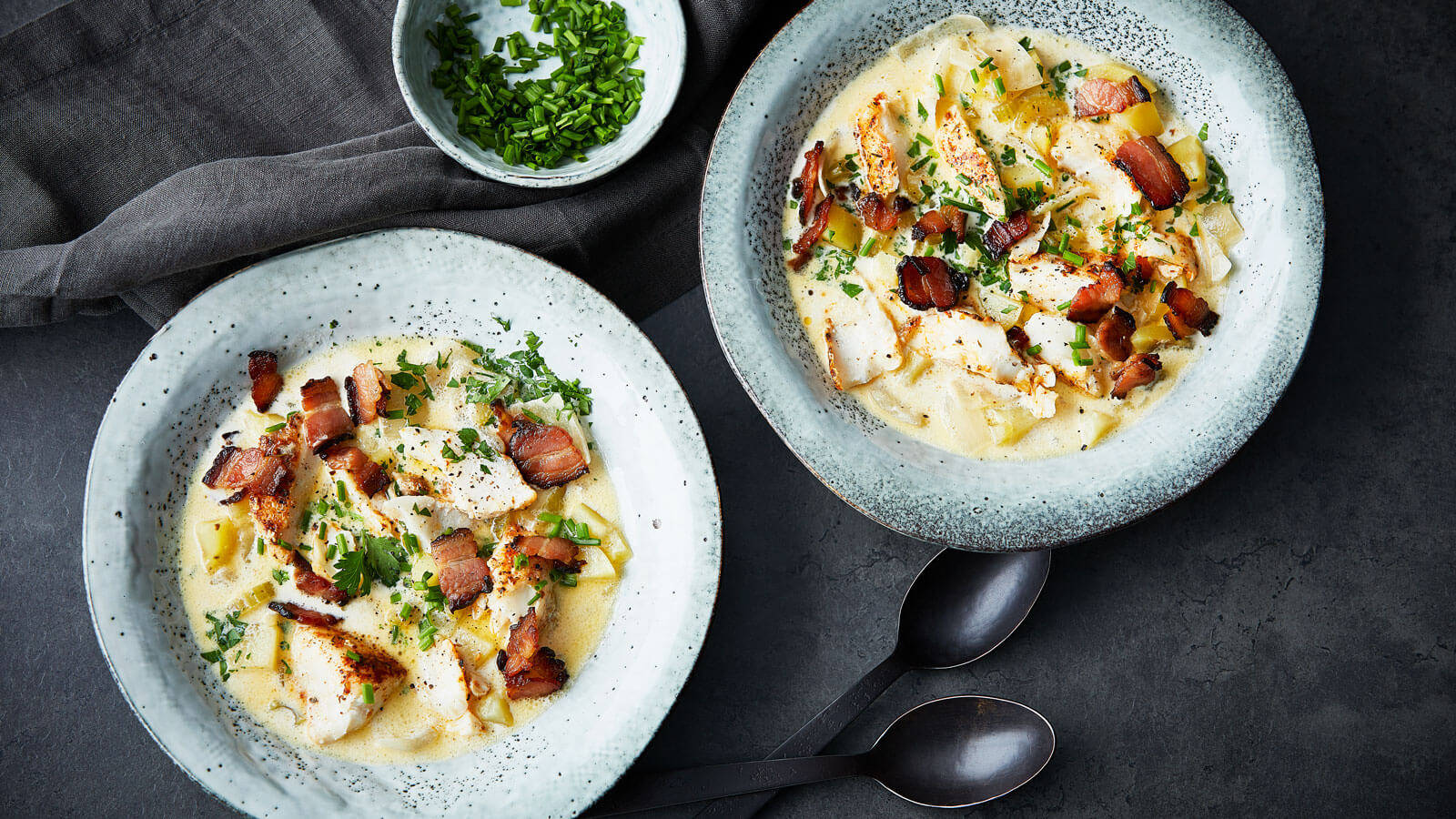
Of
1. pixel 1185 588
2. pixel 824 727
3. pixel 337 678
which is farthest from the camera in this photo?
pixel 1185 588

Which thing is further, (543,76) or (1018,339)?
(543,76)

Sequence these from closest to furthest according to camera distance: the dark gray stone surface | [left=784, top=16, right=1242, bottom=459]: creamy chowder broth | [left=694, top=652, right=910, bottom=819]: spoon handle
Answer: [left=784, top=16, right=1242, bottom=459]: creamy chowder broth → [left=694, top=652, right=910, bottom=819]: spoon handle → the dark gray stone surface

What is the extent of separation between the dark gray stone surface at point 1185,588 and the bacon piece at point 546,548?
67cm

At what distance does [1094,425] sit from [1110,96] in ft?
3.87

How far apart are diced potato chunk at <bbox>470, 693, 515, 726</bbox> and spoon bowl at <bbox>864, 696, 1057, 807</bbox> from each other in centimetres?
129

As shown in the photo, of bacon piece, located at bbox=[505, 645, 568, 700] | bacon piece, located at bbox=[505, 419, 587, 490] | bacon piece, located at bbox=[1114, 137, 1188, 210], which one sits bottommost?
bacon piece, located at bbox=[505, 645, 568, 700]

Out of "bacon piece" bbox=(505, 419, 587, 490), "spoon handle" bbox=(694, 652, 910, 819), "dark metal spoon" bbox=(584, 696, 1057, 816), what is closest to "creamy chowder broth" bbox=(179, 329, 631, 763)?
"bacon piece" bbox=(505, 419, 587, 490)

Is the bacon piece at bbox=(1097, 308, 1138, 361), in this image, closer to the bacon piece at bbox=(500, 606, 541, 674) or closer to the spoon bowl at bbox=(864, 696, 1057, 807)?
the spoon bowl at bbox=(864, 696, 1057, 807)

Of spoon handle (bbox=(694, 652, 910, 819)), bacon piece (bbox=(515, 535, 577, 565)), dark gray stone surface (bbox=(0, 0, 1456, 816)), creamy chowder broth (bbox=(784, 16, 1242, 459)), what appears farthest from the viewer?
dark gray stone surface (bbox=(0, 0, 1456, 816))

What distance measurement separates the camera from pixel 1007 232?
2936 millimetres

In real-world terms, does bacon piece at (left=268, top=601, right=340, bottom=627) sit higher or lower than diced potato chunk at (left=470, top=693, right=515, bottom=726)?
higher

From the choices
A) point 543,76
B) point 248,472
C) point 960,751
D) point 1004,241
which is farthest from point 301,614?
point 1004,241

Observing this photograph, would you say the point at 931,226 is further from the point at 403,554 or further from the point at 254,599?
the point at 254,599

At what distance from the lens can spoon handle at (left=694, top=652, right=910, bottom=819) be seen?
3.04m
